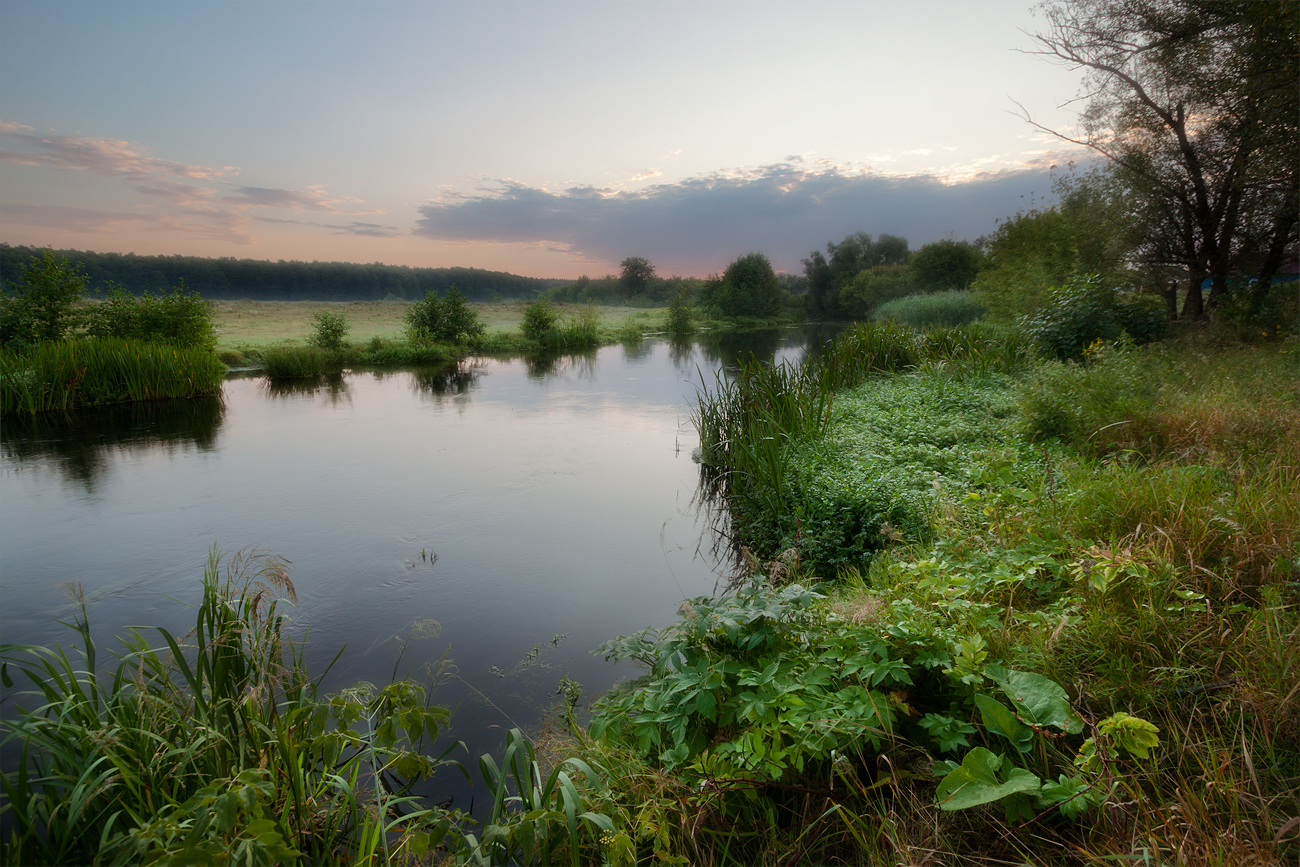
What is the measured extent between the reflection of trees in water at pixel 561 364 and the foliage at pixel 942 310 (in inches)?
463

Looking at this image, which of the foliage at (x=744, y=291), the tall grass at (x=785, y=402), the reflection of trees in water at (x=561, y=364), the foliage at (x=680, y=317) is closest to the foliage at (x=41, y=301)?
the reflection of trees in water at (x=561, y=364)

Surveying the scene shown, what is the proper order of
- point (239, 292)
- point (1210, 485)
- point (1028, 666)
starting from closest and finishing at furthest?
point (1028, 666) < point (1210, 485) < point (239, 292)

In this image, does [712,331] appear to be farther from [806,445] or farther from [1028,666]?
Answer: [1028,666]

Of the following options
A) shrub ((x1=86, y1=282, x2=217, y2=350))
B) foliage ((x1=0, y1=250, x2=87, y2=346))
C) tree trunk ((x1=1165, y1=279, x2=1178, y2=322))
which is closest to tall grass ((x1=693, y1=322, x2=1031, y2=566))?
tree trunk ((x1=1165, y1=279, x2=1178, y2=322))

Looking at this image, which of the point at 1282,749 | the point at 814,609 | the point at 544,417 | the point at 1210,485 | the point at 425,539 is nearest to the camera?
the point at 1282,749

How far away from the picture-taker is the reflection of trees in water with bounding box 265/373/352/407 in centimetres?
1330

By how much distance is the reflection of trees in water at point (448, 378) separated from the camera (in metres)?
14.0

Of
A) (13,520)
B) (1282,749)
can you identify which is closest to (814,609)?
(1282,749)

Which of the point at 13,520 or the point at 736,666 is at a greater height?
the point at 736,666

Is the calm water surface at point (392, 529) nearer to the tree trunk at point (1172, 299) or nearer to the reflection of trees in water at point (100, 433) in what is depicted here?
the reflection of trees in water at point (100, 433)

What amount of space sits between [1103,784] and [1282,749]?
2.07ft

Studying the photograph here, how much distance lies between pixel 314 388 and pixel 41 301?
5.08 meters

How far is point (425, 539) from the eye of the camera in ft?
17.1

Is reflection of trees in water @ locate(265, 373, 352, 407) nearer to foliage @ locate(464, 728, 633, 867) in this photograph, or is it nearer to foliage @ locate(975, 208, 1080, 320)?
foliage @ locate(464, 728, 633, 867)
